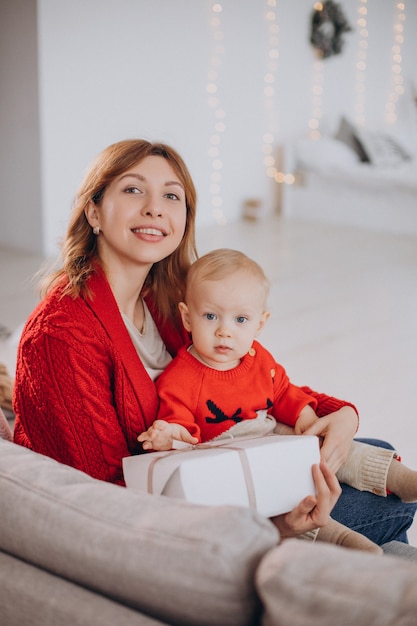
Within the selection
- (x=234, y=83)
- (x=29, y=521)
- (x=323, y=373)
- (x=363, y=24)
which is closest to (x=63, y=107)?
(x=234, y=83)

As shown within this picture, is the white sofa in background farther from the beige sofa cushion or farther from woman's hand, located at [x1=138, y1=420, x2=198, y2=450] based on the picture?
the beige sofa cushion

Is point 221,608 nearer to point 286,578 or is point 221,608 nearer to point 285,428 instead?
point 286,578

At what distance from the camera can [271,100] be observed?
6.67m

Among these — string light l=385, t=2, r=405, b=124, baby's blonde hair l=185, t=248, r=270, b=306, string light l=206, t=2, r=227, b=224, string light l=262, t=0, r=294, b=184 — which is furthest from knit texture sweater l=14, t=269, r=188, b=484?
string light l=385, t=2, r=405, b=124

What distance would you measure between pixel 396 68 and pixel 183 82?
306 cm

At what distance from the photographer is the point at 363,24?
288 inches

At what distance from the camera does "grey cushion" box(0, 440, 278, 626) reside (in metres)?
0.74

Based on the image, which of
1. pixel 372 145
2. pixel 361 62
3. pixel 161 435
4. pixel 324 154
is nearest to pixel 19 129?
pixel 324 154

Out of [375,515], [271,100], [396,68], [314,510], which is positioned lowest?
[375,515]

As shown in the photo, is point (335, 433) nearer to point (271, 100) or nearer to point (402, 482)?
point (402, 482)

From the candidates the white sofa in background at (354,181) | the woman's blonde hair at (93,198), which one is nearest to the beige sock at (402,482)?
the woman's blonde hair at (93,198)

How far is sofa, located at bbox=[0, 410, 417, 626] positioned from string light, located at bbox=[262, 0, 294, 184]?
6.10 metres

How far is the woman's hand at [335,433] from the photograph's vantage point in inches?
60.5

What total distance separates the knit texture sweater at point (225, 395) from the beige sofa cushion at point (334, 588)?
749mm
